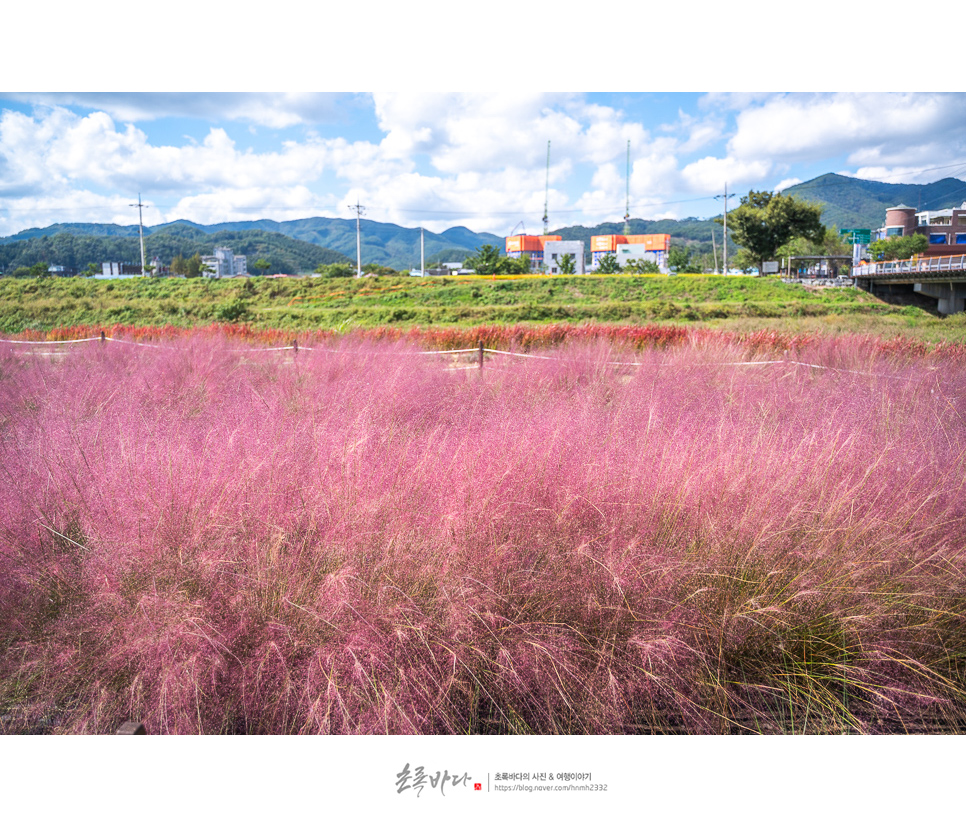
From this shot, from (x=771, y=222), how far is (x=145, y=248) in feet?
161

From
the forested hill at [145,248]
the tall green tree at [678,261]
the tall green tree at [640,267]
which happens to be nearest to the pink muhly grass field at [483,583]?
the forested hill at [145,248]

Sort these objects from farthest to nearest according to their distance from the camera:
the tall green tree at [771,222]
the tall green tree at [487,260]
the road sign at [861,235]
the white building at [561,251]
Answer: the white building at [561,251], the road sign at [861,235], the tall green tree at [487,260], the tall green tree at [771,222]

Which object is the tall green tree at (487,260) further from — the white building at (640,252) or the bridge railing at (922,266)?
the white building at (640,252)

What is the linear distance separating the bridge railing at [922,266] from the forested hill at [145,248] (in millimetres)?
23981

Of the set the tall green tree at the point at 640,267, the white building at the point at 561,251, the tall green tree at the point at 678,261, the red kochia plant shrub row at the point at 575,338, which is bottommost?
the red kochia plant shrub row at the point at 575,338

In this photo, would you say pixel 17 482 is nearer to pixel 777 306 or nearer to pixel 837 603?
pixel 837 603

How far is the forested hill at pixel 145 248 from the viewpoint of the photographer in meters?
8.45

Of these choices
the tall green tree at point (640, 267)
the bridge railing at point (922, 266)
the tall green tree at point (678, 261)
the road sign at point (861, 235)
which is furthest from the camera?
the tall green tree at point (678, 261)

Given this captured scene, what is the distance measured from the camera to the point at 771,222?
49125mm

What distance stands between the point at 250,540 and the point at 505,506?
3.22 ft

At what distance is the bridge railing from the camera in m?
19.3

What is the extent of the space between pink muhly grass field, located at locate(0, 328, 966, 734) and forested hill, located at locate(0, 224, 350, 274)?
650 cm

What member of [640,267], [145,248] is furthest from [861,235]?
[145,248]

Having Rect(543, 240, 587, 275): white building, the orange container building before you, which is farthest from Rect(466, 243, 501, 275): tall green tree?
Rect(543, 240, 587, 275): white building
